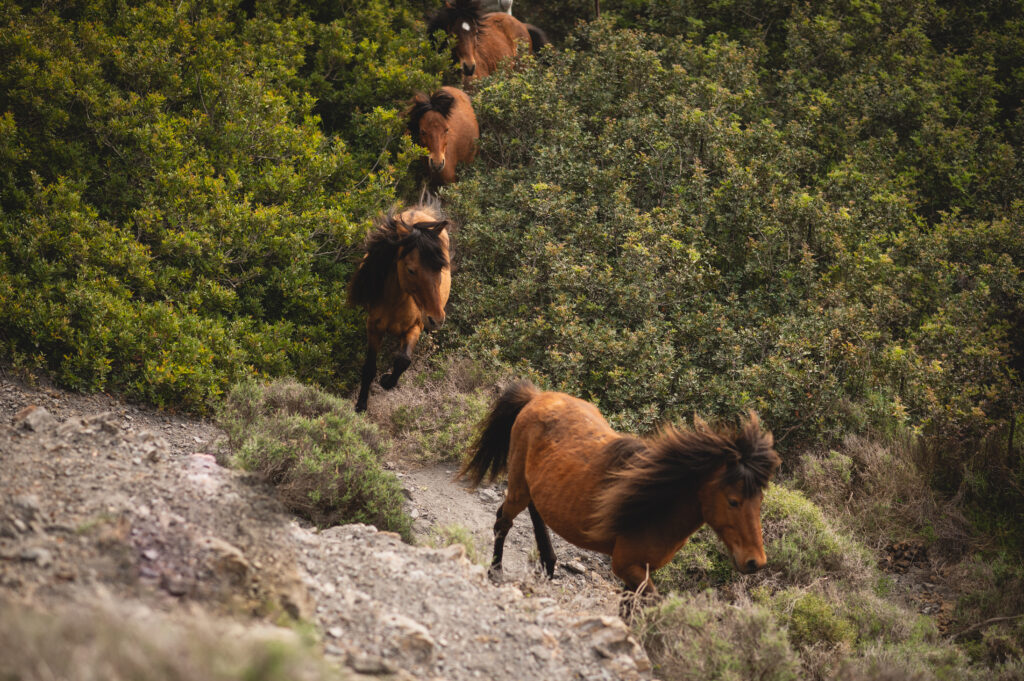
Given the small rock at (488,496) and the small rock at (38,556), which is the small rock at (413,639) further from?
the small rock at (488,496)

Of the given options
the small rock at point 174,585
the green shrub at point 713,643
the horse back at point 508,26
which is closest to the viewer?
the small rock at point 174,585

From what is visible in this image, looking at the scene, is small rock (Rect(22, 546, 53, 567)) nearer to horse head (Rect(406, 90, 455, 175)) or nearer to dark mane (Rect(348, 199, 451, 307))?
dark mane (Rect(348, 199, 451, 307))

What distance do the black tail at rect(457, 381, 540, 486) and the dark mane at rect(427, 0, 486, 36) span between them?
29.2ft

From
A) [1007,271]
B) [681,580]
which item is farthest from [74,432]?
[1007,271]

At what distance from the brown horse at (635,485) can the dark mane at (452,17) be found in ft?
30.9

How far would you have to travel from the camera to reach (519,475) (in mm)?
5738

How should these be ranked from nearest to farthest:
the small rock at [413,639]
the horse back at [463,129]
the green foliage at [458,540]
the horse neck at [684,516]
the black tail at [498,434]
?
the small rock at [413,639] → the horse neck at [684,516] → the green foliage at [458,540] → the black tail at [498,434] → the horse back at [463,129]

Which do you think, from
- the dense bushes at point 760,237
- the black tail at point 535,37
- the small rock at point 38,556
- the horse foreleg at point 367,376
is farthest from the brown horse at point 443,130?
the small rock at point 38,556

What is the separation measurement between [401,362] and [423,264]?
1.04m

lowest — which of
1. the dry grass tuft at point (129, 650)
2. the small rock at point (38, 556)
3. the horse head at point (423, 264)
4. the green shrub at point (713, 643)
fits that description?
the green shrub at point (713, 643)

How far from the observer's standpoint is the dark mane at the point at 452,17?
12984mm

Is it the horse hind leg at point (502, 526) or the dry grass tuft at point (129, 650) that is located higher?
the dry grass tuft at point (129, 650)

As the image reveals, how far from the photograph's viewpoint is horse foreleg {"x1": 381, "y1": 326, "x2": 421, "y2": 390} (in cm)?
782

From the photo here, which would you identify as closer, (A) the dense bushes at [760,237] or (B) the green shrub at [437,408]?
(B) the green shrub at [437,408]
